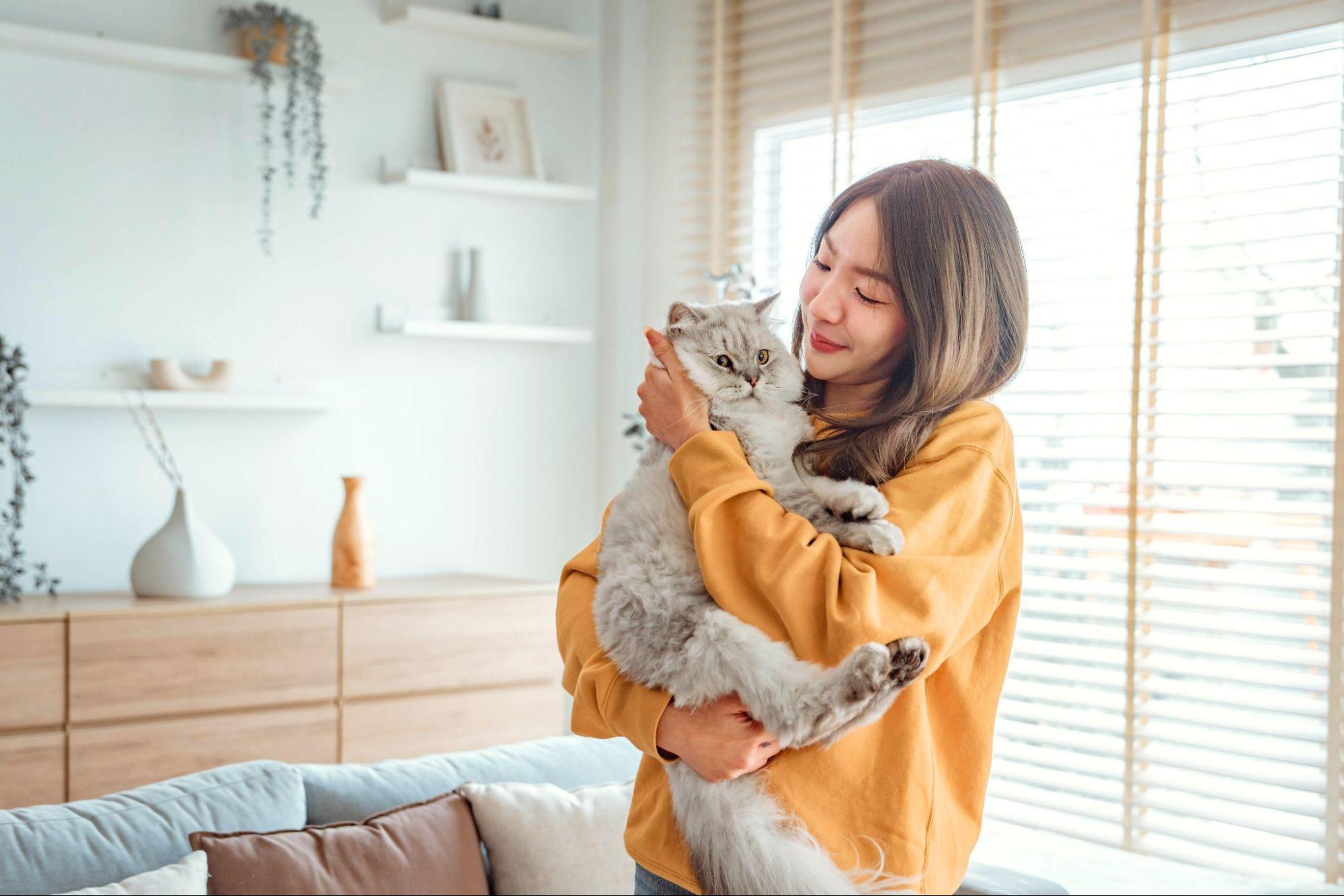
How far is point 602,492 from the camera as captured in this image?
4.42 m

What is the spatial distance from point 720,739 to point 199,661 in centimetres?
226

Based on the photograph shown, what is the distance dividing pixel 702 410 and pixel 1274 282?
1.87 m

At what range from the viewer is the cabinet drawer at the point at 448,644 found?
11.2 ft

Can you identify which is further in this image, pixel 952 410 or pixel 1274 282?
pixel 1274 282

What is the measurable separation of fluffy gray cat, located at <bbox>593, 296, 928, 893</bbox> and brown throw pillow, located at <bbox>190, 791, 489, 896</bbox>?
0.87 metres

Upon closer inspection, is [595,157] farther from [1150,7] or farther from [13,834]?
[13,834]

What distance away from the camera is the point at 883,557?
4.05 ft

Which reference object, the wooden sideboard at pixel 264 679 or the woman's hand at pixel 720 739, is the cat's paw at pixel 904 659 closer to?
the woman's hand at pixel 720 739

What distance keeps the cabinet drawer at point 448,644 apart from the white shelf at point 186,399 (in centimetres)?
67

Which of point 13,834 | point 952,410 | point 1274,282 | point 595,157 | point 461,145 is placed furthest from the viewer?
point 595,157

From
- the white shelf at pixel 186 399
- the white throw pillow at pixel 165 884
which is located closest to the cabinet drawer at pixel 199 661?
the white shelf at pixel 186 399

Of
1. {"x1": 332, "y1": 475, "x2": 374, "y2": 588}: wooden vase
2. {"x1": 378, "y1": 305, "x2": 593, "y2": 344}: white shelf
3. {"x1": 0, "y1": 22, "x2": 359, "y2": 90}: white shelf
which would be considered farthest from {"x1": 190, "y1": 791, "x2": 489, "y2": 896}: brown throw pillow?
{"x1": 0, "y1": 22, "x2": 359, "y2": 90}: white shelf

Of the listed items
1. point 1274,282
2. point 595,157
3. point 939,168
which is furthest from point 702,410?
point 595,157

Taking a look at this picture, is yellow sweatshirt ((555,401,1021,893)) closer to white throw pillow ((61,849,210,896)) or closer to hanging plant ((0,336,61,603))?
white throw pillow ((61,849,210,896))
